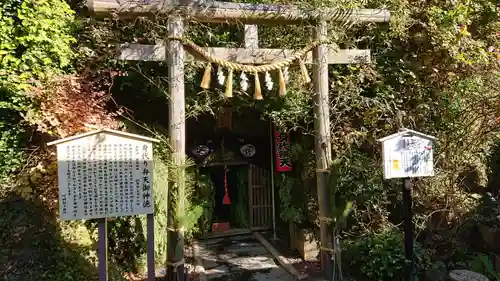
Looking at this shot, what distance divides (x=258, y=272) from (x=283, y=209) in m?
1.86

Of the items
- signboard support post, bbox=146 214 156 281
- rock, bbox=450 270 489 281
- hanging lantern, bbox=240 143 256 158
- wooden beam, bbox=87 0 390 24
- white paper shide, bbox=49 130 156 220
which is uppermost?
wooden beam, bbox=87 0 390 24

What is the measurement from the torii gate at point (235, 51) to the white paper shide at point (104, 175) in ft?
2.72

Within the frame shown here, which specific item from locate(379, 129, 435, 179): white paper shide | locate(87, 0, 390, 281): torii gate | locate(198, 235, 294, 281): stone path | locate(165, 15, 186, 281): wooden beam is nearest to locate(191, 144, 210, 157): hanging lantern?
locate(198, 235, 294, 281): stone path

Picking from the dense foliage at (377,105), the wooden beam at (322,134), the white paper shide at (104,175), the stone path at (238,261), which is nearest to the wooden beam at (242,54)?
the wooden beam at (322,134)

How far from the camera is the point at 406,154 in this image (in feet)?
16.6

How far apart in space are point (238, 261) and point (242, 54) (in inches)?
185

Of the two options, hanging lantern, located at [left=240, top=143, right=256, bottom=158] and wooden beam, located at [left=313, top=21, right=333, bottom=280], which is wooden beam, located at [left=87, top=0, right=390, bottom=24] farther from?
hanging lantern, located at [left=240, top=143, right=256, bottom=158]

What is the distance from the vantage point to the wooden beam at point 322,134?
564 cm

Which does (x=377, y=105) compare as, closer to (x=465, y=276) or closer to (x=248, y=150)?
(x=465, y=276)

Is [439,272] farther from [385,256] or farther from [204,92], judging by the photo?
[204,92]

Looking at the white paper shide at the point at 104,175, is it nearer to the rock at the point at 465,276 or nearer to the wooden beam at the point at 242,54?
the wooden beam at the point at 242,54

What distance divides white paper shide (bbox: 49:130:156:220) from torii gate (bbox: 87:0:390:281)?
0.83 m

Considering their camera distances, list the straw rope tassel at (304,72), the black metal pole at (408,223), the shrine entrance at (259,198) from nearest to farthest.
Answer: the black metal pole at (408,223) → the straw rope tassel at (304,72) → the shrine entrance at (259,198)

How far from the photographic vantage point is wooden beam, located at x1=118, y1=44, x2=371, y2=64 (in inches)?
197
